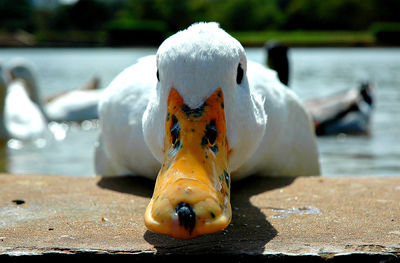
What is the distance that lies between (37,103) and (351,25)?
74827mm

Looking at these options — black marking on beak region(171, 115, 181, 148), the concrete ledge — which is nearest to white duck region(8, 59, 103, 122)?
the concrete ledge

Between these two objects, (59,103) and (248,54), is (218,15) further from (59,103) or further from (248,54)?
(59,103)

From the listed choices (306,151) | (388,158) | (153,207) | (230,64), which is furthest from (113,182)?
(388,158)

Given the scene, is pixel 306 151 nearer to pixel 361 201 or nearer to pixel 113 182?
pixel 361 201

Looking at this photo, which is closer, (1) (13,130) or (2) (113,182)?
(2) (113,182)

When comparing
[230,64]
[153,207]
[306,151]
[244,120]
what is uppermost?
[230,64]

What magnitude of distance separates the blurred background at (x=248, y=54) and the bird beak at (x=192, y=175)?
16.7ft

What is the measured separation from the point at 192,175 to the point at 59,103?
477 inches

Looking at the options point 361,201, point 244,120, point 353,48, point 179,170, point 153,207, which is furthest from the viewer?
Result: point 353,48

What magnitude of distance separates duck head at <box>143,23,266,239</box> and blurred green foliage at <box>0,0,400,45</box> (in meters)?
69.6

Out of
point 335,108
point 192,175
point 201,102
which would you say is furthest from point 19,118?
point 192,175

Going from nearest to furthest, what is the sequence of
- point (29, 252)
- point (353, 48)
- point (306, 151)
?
point (29, 252) < point (306, 151) < point (353, 48)

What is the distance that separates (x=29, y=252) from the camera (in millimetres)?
2629

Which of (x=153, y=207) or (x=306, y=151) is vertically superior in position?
(x=153, y=207)
